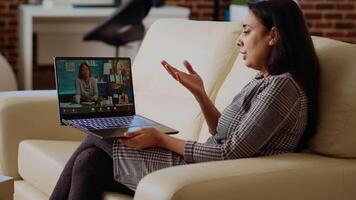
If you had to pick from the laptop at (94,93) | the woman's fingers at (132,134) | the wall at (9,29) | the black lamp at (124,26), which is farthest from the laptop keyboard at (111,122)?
the wall at (9,29)

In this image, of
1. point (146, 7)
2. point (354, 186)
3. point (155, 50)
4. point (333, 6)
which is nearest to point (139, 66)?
point (155, 50)

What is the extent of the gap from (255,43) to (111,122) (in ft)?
1.77

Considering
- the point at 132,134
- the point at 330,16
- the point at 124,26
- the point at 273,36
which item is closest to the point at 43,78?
the point at 124,26

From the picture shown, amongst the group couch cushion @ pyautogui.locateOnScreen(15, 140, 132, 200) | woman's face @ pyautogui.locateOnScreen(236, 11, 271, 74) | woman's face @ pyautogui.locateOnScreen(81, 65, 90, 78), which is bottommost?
couch cushion @ pyautogui.locateOnScreen(15, 140, 132, 200)

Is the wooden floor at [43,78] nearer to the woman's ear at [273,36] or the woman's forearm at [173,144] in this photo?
the woman's forearm at [173,144]

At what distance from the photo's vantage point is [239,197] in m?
1.89

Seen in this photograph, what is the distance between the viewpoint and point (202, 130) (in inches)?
101

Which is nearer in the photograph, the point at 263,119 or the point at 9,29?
the point at 263,119

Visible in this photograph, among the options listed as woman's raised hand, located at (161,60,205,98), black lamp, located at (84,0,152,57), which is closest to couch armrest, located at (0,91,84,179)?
woman's raised hand, located at (161,60,205,98)

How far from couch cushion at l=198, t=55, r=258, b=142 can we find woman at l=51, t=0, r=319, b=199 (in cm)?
19

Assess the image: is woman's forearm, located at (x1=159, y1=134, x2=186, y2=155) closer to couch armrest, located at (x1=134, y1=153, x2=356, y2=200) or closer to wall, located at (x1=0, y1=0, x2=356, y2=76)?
couch armrest, located at (x1=134, y1=153, x2=356, y2=200)

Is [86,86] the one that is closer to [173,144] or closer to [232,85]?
[173,144]

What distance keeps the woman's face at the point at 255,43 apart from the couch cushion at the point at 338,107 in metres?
0.19

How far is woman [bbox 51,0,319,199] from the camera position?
202 cm
